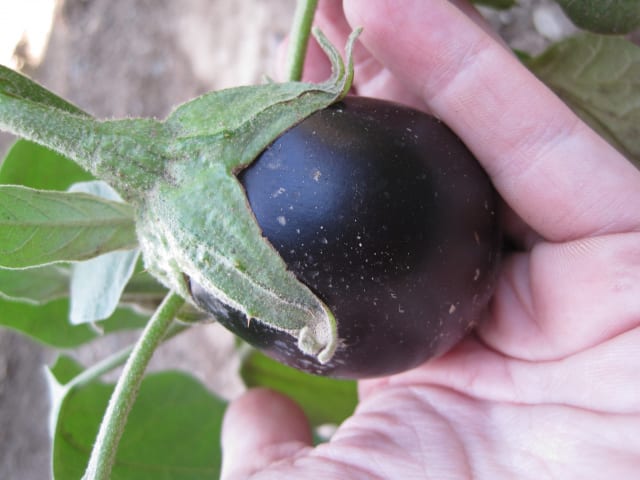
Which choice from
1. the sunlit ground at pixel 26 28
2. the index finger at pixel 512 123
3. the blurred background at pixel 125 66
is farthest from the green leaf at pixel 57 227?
the sunlit ground at pixel 26 28

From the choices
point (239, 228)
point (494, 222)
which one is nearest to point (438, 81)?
point (494, 222)

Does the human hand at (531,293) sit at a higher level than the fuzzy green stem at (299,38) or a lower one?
lower

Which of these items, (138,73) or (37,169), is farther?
(138,73)

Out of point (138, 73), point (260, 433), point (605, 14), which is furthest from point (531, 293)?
point (138, 73)

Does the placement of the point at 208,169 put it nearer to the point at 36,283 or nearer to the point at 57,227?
the point at 57,227

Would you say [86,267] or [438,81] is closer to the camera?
[438,81]

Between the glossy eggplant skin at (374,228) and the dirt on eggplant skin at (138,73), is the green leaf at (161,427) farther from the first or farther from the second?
the dirt on eggplant skin at (138,73)

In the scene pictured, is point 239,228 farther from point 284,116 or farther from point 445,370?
point 445,370
